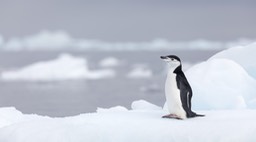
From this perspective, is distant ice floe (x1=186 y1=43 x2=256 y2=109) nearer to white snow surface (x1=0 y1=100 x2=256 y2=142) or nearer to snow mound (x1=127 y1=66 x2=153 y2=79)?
white snow surface (x1=0 y1=100 x2=256 y2=142)

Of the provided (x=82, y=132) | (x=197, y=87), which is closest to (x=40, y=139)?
(x=82, y=132)

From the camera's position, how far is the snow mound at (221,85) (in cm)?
824

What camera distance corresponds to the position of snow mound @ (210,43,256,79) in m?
9.42

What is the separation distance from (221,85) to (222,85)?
0.05ft

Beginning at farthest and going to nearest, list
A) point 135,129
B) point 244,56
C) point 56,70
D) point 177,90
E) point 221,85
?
point 56,70 → point 244,56 → point 221,85 → point 177,90 → point 135,129

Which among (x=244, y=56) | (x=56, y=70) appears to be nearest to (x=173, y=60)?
(x=244, y=56)

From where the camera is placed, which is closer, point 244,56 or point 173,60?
point 173,60

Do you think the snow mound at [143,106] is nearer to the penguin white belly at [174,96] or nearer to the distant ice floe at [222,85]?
the distant ice floe at [222,85]

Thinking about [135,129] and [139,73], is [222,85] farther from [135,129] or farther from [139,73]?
[139,73]

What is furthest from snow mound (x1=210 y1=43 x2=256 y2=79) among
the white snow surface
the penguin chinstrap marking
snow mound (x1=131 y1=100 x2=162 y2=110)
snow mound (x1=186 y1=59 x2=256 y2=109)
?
the penguin chinstrap marking

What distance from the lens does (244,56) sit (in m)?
9.55

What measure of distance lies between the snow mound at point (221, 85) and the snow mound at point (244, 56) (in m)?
0.61

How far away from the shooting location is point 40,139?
6.09 meters

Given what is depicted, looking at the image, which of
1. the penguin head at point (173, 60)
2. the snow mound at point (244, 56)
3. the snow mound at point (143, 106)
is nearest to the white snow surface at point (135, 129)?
the penguin head at point (173, 60)
